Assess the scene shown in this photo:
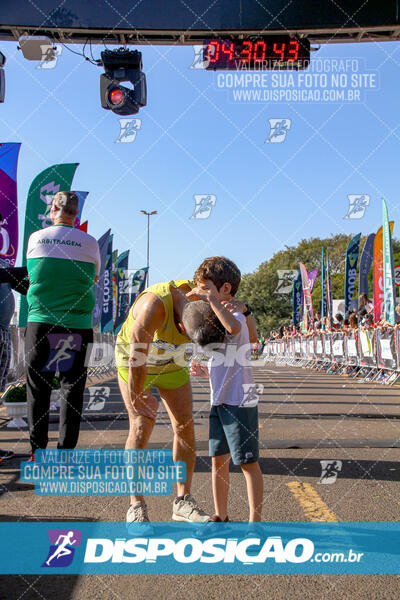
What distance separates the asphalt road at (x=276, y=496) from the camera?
8.96 feet

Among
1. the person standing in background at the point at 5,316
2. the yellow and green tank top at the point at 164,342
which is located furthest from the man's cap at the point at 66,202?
the yellow and green tank top at the point at 164,342

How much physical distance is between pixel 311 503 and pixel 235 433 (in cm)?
99

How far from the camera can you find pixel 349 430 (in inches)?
295

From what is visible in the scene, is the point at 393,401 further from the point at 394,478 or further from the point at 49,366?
the point at 49,366

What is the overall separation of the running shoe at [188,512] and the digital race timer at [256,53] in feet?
25.6

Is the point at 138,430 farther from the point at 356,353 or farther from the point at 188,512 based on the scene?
the point at 356,353

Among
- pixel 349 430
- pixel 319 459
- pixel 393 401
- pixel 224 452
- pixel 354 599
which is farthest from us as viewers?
pixel 393 401

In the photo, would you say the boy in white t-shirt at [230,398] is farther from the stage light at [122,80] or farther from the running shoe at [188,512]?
the stage light at [122,80]

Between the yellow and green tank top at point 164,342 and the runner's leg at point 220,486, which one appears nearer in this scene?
the runner's leg at point 220,486

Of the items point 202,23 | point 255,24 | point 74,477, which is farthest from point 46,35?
point 74,477

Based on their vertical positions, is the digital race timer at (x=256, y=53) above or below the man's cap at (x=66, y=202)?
above

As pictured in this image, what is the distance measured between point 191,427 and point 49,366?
4.34 ft

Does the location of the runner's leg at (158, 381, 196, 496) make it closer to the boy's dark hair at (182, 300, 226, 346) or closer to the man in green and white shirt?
the boy's dark hair at (182, 300, 226, 346)

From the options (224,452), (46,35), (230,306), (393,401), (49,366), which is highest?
(46,35)
